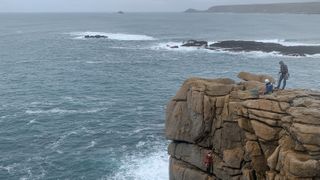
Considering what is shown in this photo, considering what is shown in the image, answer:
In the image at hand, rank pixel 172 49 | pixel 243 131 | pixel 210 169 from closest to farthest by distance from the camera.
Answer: pixel 243 131, pixel 210 169, pixel 172 49

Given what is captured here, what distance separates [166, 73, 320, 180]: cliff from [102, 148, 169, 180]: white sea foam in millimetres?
6601

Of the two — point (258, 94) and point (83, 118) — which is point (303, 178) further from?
point (83, 118)

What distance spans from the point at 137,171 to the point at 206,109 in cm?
1244

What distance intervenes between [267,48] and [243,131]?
9240 centimetres

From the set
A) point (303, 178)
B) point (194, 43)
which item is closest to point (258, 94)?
Result: point (303, 178)

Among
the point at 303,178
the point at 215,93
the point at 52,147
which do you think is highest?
the point at 215,93

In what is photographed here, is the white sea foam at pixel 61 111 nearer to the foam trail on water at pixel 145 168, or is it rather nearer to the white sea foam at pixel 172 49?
the foam trail on water at pixel 145 168

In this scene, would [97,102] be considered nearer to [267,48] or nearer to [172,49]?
[172,49]

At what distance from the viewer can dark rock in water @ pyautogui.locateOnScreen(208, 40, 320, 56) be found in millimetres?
112938

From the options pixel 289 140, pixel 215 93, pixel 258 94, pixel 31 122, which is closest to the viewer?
pixel 289 140

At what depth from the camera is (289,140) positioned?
26641 mm

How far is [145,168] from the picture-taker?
43.5m

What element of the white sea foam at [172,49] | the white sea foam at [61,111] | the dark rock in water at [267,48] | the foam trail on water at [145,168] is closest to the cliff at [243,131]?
the foam trail on water at [145,168]

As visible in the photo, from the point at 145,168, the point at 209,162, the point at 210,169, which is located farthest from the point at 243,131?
the point at 145,168
